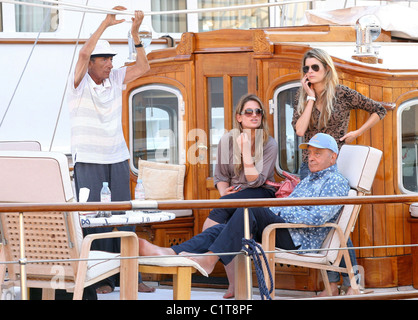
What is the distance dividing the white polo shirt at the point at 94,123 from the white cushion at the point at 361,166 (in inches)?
53.8

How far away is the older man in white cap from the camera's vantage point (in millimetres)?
5297

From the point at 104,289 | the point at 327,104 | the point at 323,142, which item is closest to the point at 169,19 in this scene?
the point at 327,104

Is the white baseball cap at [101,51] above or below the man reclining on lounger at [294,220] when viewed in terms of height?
above

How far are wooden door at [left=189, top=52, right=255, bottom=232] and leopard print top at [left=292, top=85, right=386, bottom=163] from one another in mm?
738

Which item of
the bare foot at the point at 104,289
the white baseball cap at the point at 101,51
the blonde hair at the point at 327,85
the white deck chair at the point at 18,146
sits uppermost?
the white baseball cap at the point at 101,51

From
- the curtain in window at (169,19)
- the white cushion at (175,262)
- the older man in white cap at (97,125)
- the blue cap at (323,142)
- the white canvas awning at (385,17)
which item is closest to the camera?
the white cushion at (175,262)

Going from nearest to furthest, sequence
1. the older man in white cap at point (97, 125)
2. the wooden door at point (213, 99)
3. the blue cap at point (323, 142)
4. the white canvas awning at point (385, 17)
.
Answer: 1. the blue cap at point (323, 142)
2. the older man in white cap at point (97, 125)
3. the wooden door at point (213, 99)
4. the white canvas awning at point (385, 17)

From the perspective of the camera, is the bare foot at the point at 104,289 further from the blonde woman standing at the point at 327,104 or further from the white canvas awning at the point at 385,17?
the white canvas awning at the point at 385,17

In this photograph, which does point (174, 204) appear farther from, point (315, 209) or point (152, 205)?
point (315, 209)

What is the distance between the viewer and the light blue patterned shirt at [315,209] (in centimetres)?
453

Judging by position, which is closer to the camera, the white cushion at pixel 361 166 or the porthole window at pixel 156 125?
the white cushion at pixel 361 166

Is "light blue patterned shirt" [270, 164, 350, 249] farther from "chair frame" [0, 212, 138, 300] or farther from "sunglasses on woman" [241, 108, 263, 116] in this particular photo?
"chair frame" [0, 212, 138, 300]

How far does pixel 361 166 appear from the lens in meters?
5.03

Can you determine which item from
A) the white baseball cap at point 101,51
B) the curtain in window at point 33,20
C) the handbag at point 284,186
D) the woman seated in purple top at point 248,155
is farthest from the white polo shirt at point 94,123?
the curtain in window at point 33,20
